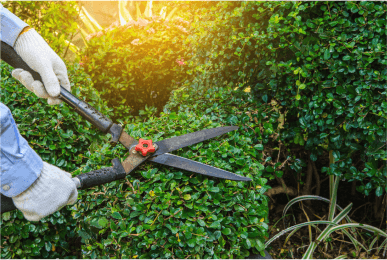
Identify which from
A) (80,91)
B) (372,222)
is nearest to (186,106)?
(80,91)

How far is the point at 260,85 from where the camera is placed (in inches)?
84.1

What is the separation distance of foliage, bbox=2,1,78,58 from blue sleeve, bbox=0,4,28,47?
7.68ft

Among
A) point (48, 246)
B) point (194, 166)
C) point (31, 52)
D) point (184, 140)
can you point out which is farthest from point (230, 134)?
point (48, 246)

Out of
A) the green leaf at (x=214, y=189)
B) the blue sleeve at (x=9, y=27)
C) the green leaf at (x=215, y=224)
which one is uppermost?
the blue sleeve at (x=9, y=27)

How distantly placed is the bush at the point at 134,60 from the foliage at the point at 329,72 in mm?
1484

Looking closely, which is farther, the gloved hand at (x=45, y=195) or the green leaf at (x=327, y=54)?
the green leaf at (x=327, y=54)

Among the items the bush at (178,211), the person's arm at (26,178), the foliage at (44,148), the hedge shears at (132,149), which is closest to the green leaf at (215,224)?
the bush at (178,211)

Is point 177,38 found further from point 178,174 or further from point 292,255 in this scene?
point 292,255

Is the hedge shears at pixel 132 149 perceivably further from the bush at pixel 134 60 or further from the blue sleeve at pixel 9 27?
the bush at pixel 134 60

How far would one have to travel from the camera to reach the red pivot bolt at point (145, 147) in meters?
1.43

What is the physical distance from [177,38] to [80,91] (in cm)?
179

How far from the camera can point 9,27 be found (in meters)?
1.28

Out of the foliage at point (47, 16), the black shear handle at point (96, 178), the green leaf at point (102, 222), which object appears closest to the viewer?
the black shear handle at point (96, 178)

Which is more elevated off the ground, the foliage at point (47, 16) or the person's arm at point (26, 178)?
the foliage at point (47, 16)
